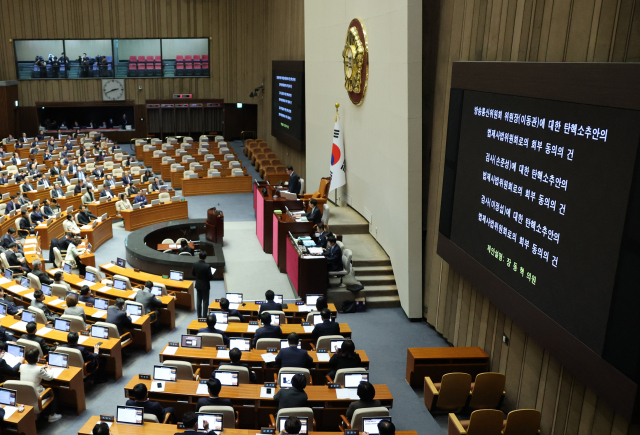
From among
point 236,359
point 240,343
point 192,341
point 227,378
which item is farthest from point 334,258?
point 227,378

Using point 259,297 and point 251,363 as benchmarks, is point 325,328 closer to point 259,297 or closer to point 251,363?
point 251,363

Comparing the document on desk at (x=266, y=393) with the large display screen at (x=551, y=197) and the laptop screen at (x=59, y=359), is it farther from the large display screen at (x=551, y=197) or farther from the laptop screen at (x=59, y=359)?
the large display screen at (x=551, y=197)

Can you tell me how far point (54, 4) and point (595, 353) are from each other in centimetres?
2950

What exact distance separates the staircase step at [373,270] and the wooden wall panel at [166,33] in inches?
592

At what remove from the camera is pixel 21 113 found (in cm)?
2931

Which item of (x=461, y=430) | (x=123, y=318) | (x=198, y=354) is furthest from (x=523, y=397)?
(x=123, y=318)

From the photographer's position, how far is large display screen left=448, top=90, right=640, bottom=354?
5703mm

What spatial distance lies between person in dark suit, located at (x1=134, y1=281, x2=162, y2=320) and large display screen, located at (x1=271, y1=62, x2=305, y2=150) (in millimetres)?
10649

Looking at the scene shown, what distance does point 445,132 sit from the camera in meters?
9.94

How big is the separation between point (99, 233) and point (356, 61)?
25.8 feet

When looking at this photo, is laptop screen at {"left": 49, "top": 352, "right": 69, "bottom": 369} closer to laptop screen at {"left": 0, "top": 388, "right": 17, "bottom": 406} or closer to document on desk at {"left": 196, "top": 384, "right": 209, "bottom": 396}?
laptop screen at {"left": 0, "top": 388, "right": 17, "bottom": 406}

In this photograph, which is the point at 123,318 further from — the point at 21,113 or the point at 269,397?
the point at 21,113

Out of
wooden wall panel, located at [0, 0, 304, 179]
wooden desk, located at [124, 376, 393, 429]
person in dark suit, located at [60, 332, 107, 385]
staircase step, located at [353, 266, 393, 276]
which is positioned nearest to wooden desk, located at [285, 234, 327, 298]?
staircase step, located at [353, 266, 393, 276]

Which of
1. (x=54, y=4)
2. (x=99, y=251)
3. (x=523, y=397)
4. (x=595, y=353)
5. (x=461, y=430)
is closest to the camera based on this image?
(x=595, y=353)
